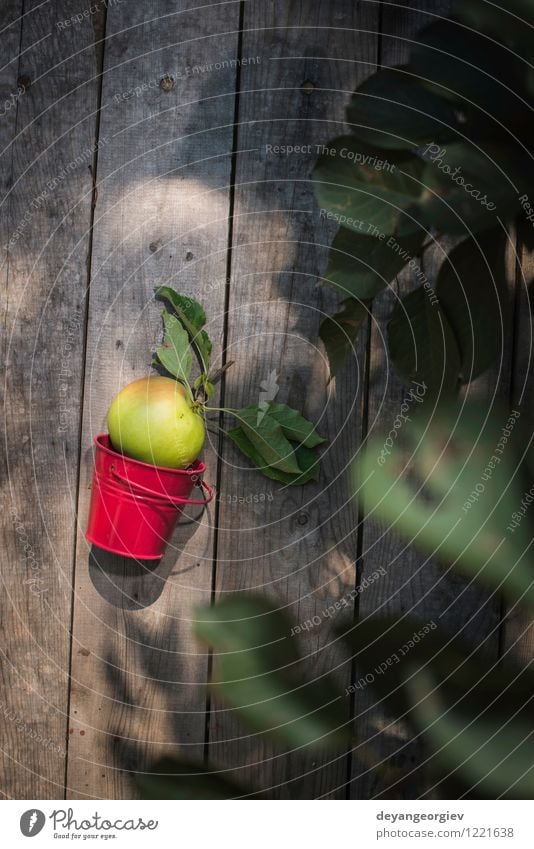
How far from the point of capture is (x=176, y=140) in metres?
0.83

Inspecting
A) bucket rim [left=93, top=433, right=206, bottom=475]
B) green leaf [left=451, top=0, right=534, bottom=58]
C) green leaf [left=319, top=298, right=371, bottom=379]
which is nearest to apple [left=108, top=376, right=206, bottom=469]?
bucket rim [left=93, top=433, right=206, bottom=475]

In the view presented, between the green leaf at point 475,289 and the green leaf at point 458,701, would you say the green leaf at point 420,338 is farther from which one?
the green leaf at point 458,701

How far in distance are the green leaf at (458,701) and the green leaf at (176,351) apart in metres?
0.32

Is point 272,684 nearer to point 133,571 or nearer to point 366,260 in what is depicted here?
point 133,571

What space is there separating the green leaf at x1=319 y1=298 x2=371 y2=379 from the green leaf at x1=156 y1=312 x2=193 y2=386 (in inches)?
5.4

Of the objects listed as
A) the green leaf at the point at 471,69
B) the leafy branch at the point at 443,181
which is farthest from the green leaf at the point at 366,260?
the green leaf at the point at 471,69

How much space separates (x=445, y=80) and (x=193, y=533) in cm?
49

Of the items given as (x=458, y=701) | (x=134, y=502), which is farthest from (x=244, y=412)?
(x=458, y=701)

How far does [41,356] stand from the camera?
2.74ft

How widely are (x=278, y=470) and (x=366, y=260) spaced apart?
227mm

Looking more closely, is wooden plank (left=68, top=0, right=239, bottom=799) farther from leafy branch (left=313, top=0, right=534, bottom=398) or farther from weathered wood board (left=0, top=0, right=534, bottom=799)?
leafy branch (left=313, top=0, right=534, bottom=398)

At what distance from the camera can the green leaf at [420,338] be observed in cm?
77

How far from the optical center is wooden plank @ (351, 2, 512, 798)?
842 millimetres

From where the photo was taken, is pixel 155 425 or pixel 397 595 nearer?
pixel 155 425
